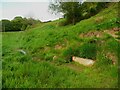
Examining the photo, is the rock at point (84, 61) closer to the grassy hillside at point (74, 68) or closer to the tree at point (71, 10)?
the grassy hillside at point (74, 68)

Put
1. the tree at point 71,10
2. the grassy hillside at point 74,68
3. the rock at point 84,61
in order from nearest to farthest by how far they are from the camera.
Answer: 1. the grassy hillside at point 74,68
2. the rock at point 84,61
3. the tree at point 71,10

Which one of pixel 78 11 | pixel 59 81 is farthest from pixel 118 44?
pixel 78 11

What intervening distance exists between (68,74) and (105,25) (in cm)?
369

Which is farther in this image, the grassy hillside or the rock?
the rock

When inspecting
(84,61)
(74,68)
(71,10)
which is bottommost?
(74,68)

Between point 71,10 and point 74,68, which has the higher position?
point 71,10

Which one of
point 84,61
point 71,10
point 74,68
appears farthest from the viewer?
point 71,10

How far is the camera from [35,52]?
959 centimetres

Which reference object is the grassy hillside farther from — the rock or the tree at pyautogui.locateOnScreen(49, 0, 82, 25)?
the tree at pyautogui.locateOnScreen(49, 0, 82, 25)

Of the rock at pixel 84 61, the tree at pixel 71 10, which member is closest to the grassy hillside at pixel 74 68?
the rock at pixel 84 61

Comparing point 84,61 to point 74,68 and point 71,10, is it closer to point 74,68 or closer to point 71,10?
point 74,68

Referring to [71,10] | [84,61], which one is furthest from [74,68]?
[71,10]

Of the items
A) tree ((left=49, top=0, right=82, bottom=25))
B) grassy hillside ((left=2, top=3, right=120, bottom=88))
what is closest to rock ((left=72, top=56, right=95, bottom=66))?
grassy hillside ((left=2, top=3, right=120, bottom=88))

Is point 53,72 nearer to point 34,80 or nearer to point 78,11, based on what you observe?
point 34,80
